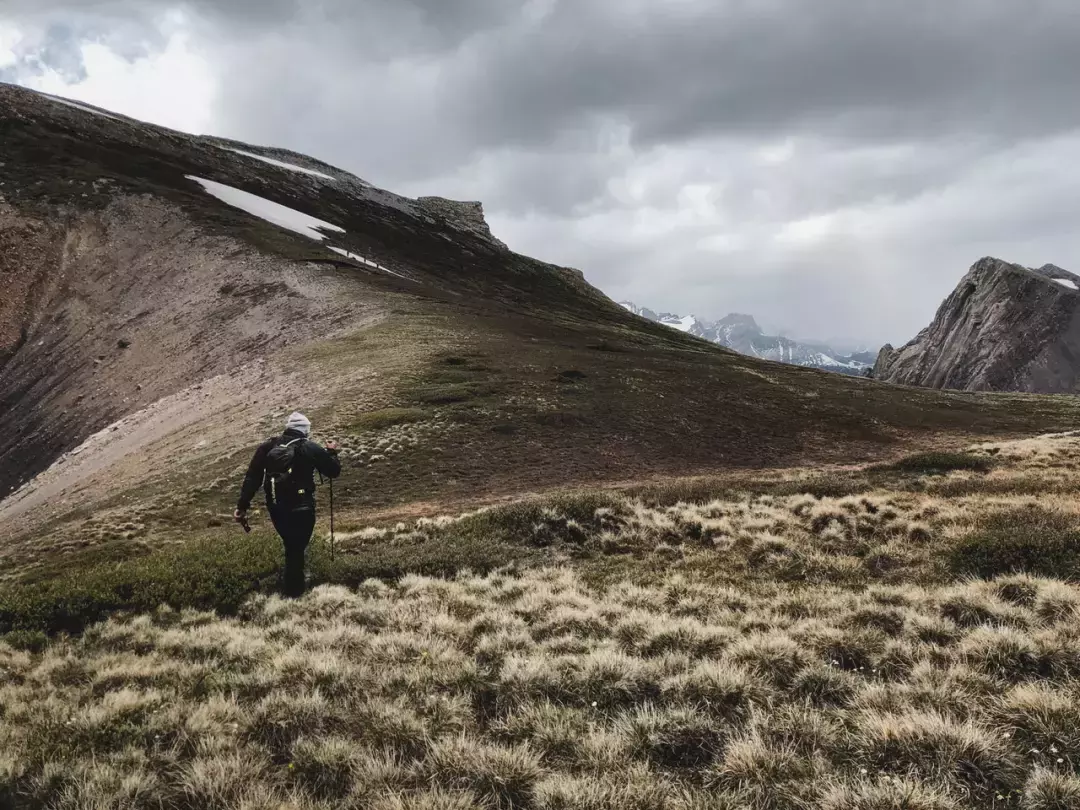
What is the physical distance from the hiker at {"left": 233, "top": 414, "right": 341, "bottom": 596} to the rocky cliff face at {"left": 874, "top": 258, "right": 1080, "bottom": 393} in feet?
546

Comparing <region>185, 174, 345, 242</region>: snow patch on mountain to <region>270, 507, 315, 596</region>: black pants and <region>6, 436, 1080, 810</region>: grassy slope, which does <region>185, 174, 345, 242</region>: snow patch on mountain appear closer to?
<region>270, 507, 315, 596</region>: black pants

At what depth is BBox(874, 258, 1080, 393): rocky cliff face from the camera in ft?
456

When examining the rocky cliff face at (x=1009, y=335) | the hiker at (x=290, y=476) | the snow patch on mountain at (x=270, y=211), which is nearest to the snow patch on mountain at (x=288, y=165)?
the snow patch on mountain at (x=270, y=211)

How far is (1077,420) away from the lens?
53.3 m

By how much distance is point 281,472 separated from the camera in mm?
11305

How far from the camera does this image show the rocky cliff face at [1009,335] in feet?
456

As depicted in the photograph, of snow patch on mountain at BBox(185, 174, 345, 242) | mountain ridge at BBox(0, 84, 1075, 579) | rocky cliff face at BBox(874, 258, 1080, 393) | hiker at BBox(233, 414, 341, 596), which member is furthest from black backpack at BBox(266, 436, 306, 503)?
rocky cliff face at BBox(874, 258, 1080, 393)

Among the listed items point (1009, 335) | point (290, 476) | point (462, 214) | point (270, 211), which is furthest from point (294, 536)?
point (1009, 335)

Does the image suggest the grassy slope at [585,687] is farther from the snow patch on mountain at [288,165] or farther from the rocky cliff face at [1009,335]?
the rocky cliff face at [1009,335]

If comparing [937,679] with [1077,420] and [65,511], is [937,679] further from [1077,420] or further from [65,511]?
[1077,420]

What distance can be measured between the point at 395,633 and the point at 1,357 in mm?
58079

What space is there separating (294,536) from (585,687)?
22.5 ft

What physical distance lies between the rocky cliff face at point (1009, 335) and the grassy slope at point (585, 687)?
160110mm

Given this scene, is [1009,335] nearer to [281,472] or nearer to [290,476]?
[290,476]
